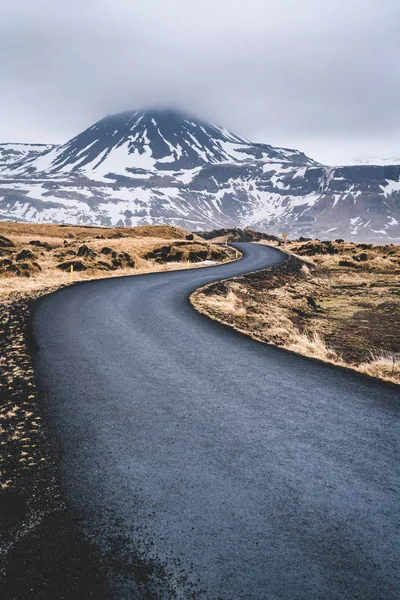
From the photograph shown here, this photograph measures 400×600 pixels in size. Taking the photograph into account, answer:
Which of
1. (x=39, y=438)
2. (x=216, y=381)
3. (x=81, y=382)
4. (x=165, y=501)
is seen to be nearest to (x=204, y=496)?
(x=165, y=501)

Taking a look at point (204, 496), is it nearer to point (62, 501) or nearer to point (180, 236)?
point (62, 501)

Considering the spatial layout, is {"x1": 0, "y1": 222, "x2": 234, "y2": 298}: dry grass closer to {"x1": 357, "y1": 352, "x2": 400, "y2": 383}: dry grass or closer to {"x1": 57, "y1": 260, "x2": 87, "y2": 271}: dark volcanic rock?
{"x1": 57, "y1": 260, "x2": 87, "y2": 271}: dark volcanic rock

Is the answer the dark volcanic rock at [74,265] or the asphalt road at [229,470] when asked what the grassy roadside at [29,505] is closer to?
the asphalt road at [229,470]

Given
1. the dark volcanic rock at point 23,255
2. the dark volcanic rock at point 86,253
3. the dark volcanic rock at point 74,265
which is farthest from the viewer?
the dark volcanic rock at point 86,253

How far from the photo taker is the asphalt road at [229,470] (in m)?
3.40

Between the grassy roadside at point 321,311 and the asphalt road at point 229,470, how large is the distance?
5.82 ft

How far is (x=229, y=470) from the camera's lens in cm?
483

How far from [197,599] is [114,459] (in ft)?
7.52

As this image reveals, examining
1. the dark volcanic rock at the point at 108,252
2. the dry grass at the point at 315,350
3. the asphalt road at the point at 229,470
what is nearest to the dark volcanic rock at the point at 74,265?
the dark volcanic rock at the point at 108,252

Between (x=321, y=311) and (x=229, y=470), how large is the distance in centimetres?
1605

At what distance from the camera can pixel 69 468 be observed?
4.86 meters

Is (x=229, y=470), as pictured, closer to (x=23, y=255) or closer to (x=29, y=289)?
(x=29, y=289)

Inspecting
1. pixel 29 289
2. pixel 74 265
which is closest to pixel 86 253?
pixel 74 265

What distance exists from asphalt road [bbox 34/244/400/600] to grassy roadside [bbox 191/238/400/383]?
1.77 m
